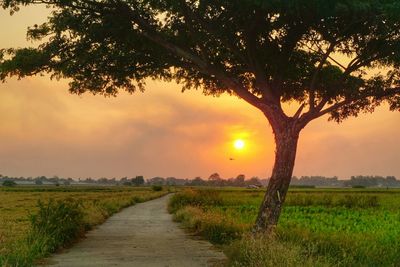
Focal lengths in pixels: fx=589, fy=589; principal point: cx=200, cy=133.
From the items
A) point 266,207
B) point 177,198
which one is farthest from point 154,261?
point 177,198

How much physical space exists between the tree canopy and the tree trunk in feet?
2.58

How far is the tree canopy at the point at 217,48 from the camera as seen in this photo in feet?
59.5

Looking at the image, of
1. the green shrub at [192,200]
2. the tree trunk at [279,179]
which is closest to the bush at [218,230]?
the tree trunk at [279,179]

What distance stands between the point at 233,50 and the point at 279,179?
175 inches

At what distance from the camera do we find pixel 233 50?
63.3 feet

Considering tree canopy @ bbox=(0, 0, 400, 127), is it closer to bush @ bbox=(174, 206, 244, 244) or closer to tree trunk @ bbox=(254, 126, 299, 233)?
tree trunk @ bbox=(254, 126, 299, 233)

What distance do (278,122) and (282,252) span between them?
23.1 ft

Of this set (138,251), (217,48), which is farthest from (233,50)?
(138,251)

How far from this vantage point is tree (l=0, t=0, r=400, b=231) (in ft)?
59.7

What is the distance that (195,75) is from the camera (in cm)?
2338

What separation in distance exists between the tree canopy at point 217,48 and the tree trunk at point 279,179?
787mm

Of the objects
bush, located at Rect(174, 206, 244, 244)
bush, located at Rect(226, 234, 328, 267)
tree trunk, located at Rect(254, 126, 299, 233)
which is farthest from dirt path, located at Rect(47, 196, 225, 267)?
tree trunk, located at Rect(254, 126, 299, 233)

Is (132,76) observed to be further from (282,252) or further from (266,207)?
(282,252)

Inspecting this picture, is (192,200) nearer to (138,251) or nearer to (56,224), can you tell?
(56,224)
